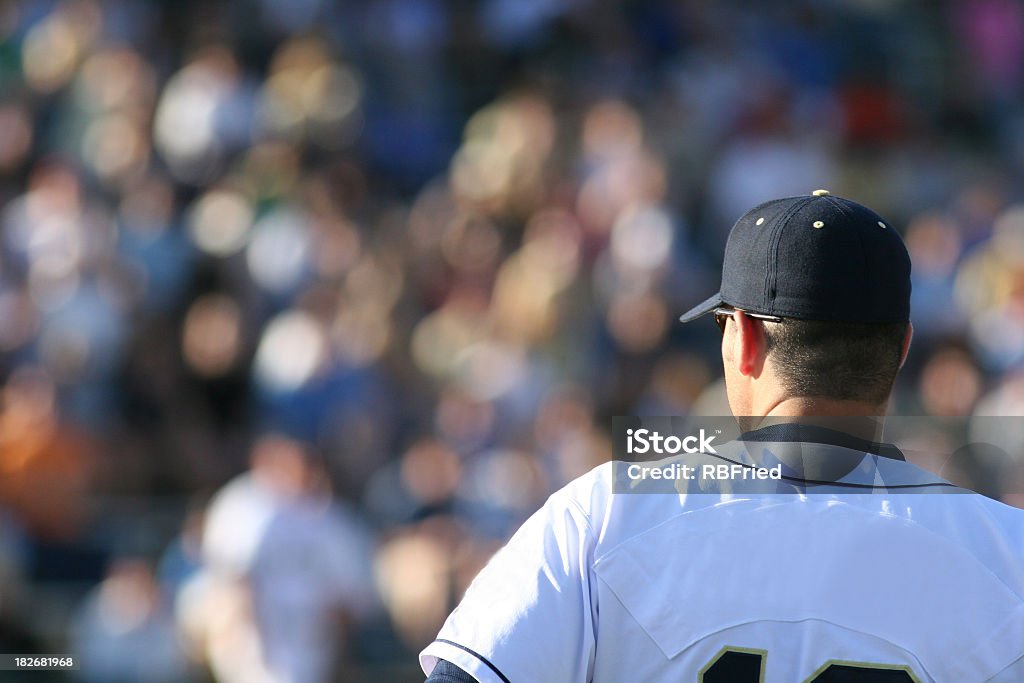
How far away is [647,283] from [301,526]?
7.95 feet

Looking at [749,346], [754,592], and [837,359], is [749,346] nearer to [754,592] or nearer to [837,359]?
[837,359]

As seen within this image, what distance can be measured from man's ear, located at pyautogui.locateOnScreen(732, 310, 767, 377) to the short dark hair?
4 centimetres

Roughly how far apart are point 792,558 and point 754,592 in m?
0.07

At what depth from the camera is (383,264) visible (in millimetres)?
8188

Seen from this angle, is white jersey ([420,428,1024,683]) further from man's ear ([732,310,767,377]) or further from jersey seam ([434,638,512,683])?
man's ear ([732,310,767,377])

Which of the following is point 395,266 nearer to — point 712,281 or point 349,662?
point 712,281

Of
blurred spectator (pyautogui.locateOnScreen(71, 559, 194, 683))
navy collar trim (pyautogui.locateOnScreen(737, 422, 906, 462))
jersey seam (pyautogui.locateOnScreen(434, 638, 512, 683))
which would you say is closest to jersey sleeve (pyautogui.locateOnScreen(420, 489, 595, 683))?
jersey seam (pyautogui.locateOnScreen(434, 638, 512, 683))

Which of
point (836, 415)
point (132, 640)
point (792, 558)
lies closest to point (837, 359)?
point (836, 415)

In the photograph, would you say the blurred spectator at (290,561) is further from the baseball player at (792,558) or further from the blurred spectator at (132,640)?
the baseball player at (792,558)

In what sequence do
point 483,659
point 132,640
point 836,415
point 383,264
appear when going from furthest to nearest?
point 383,264 → point 132,640 → point 836,415 → point 483,659

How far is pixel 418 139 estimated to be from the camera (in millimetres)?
9641

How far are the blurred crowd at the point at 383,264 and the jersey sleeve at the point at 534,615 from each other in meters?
4.92

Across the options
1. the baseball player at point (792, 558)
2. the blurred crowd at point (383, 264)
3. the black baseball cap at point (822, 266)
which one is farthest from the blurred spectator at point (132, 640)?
the black baseball cap at point (822, 266)

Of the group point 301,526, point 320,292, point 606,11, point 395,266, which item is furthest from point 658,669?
point 606,11
